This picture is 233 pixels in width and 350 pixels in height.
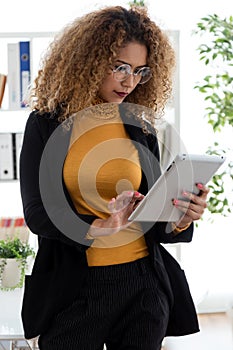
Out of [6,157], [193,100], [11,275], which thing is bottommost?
[11,275]

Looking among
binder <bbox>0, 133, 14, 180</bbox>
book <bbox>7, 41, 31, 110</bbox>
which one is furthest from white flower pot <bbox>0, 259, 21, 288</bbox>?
book <bbox>7, 41, 31, 110</bbox>

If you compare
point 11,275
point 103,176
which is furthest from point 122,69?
point 11,275

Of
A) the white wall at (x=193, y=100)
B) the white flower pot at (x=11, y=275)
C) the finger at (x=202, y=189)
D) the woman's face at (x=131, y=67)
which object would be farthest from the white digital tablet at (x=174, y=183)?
the white wall at (x=193, y=100)

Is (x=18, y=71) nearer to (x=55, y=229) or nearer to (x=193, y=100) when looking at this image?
(x=193, y=100)

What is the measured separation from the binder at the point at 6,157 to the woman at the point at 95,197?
1.57 metres

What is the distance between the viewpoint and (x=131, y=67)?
166cm

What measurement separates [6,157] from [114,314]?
177 centimetres

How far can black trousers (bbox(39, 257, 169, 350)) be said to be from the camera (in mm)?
1638

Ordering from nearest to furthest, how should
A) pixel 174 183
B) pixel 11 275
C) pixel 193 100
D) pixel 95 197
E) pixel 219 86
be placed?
pixel 174 183
pixel 95 197
pixel 11 275
pixel 219 86
pixel 193 100

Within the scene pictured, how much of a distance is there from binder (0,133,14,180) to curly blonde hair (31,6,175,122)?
1563mm

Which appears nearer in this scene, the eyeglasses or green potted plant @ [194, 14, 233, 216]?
the eyeglasses

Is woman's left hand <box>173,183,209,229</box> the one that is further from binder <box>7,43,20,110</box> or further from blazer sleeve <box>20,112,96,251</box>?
binder <box>7,43,20,110</box>

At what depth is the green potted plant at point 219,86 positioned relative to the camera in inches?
136

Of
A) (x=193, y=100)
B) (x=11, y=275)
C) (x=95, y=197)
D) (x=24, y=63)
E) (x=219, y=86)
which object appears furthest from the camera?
(x=193, y=100)
